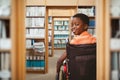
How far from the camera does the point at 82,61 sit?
16.5 ft

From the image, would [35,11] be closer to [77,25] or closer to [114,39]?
[77,25]

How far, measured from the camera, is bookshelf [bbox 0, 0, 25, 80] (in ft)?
11.9

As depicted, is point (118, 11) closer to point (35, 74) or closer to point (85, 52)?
point (85, 52)

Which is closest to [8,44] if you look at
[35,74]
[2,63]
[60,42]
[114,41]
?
[2,63]

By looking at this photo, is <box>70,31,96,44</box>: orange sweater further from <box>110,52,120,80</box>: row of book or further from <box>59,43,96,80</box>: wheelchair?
<box>110,52,120,80</box>: row of book

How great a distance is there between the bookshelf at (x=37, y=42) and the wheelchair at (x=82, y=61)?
386 cm

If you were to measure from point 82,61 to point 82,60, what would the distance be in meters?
0.02

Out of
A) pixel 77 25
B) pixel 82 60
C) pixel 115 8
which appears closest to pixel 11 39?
pixel 115 8

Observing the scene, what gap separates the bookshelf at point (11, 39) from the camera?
11.9ft

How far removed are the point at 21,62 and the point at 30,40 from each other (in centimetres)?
537

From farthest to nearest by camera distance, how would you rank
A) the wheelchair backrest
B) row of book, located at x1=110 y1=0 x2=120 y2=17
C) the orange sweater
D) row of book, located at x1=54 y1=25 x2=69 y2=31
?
row of book, located at x1=54 y1=25 x2=69 y2=31, the orange sweater, the wheelchair backrest, row of book, located at x1=110 y1=0 x2=120 y2=17

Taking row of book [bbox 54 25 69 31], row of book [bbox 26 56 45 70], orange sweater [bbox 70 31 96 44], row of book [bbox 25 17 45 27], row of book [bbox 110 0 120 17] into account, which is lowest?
row of book [bbox 26 56 45 70]

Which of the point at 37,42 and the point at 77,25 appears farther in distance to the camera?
the point at 37,42

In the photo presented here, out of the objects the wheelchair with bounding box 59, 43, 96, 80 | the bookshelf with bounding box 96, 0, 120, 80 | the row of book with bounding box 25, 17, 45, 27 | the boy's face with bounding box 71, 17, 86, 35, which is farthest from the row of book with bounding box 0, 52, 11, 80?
the row of book with bounding box 25, 17, 45, 27
